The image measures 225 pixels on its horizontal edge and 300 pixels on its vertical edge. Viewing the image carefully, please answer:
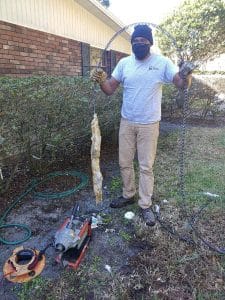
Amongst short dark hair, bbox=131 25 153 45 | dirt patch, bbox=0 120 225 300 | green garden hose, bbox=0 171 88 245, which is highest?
short dark hair, bbox=131 25 153 45

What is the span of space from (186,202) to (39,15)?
4.84 meters

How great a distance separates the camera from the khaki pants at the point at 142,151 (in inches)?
125

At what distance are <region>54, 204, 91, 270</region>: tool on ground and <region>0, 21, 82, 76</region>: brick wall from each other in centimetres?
365

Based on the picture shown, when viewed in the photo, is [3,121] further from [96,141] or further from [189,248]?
[189,248]

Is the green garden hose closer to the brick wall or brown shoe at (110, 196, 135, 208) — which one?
brown shoe at (110, 196, 135, 208)

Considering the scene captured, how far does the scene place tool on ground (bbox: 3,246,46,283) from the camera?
2.36m

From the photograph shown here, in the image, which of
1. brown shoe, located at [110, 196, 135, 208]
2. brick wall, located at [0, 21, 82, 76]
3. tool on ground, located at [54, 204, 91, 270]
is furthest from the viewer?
brick wall, located at [0, 21, 82, 76]

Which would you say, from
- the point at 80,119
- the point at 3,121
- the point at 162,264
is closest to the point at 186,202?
the point at 162,264

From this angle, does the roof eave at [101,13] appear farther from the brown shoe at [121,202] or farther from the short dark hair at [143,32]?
the brown shoe at [121,202]

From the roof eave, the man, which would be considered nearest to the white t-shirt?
the man

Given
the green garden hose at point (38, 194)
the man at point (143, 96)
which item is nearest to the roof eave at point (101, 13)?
the green garden hose at point (38, 194)

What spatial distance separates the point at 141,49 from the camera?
3.03 meters

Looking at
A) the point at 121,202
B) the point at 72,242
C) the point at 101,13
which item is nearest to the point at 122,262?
the point at 72,242

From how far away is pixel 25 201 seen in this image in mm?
3719
